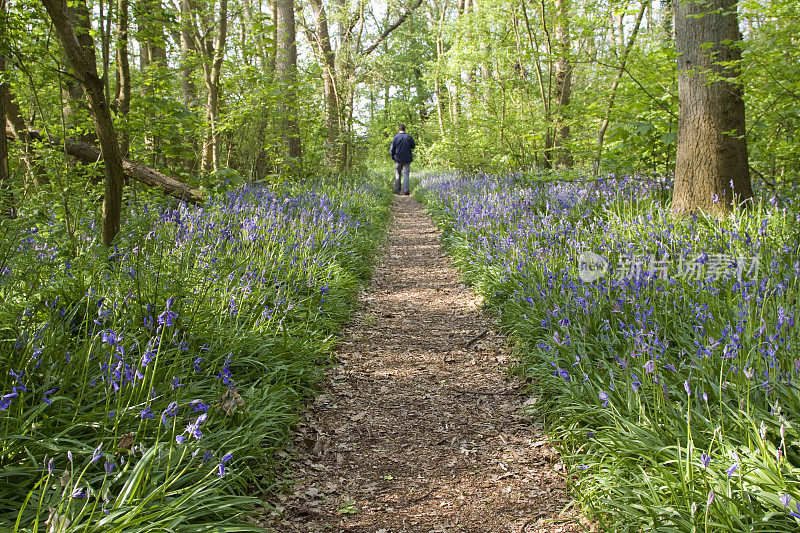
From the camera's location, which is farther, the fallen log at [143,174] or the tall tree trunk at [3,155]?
the fallen log at [143,174]

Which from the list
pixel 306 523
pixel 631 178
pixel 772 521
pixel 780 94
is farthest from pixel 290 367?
pixel 631 178

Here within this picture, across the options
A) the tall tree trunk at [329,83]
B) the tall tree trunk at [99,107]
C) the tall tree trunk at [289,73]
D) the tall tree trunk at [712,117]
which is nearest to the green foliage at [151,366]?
the tall tree trunk at [99,107]

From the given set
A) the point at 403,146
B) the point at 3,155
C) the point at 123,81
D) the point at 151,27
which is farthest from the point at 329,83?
the point at 3,155

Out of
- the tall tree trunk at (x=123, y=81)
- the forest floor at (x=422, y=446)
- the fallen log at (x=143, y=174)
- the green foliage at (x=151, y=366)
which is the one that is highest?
the tall tree trunk at (x=123, y=81)

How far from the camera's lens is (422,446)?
3.03 metres

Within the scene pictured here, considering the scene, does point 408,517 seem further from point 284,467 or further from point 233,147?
point 233,147

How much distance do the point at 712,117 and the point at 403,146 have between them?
36.8 feet

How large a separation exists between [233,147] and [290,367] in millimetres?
7774

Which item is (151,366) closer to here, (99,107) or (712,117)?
(99,107)

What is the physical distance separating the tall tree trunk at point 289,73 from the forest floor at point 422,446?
595cm

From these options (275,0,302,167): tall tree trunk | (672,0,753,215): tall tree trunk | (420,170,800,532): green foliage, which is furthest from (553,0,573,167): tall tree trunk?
(275,0,302,167): tall tree trunk

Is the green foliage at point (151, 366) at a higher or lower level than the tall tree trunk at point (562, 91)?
lower

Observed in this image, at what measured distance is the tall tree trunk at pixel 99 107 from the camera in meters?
3.76

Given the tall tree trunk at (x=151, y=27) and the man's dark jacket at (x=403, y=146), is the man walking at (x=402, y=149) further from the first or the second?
the tall tree trunk at (x=151, y=27)
